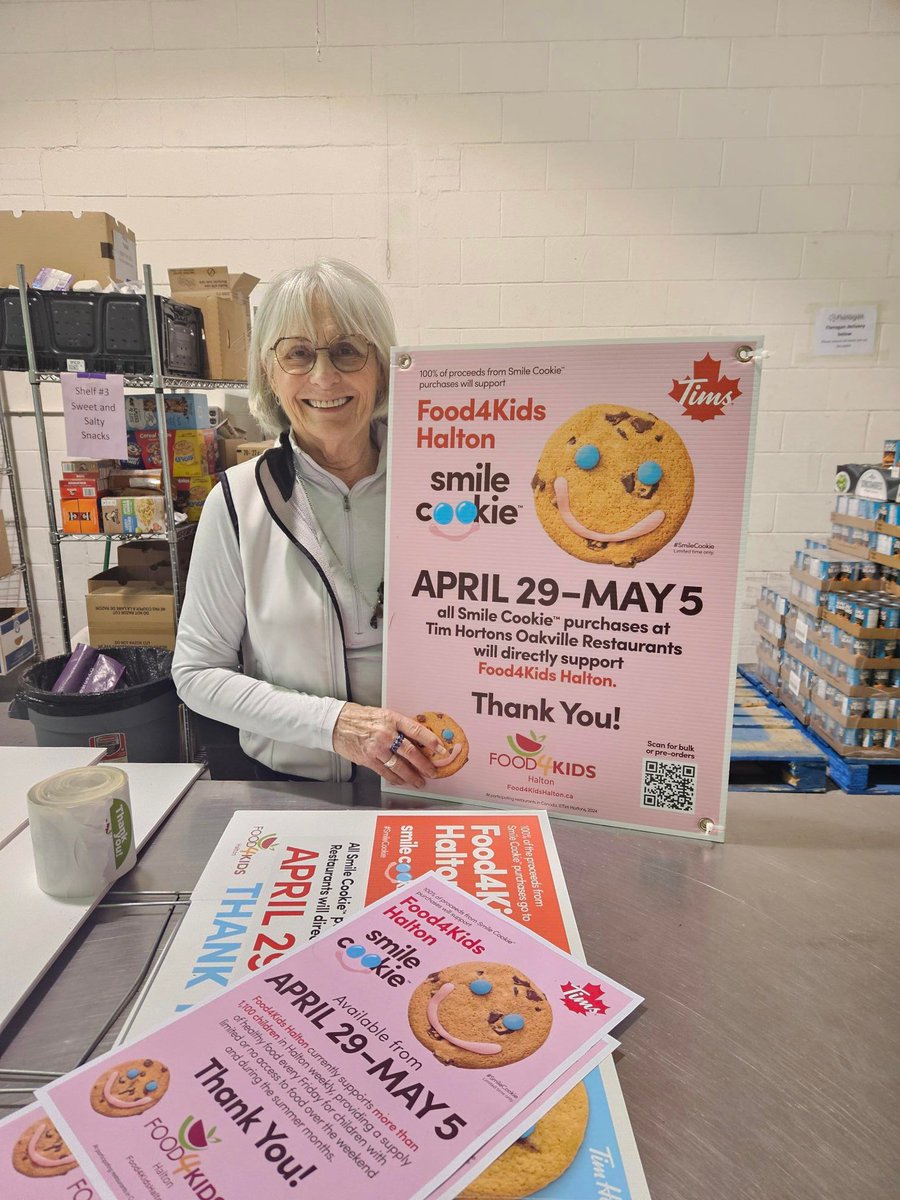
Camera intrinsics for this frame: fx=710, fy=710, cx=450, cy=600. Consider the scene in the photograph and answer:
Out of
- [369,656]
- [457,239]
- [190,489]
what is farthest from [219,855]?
[457,239]

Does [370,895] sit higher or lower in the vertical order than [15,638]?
higher

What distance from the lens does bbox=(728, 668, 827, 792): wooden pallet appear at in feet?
7.02

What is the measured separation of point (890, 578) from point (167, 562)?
8.46ft

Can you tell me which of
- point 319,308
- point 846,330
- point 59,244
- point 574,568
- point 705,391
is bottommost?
point 574,568

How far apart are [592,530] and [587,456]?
10 centimetres

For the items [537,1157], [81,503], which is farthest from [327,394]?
[81,503]

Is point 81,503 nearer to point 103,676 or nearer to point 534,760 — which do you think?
point 103,676

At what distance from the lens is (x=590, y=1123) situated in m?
0.57

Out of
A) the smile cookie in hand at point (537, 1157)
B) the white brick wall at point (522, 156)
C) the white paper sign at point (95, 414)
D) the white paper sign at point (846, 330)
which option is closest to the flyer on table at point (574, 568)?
the smile cookie in hand at point (537, 1157)

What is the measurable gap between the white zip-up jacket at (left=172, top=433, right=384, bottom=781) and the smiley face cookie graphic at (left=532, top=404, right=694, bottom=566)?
0.47 m

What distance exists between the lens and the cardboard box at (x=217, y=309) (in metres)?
2.81

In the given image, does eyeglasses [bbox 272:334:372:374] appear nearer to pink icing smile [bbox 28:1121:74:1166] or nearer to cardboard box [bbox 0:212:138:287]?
pink icing smile [bbox 28:1121:74:1166]

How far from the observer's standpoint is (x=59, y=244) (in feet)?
8.43

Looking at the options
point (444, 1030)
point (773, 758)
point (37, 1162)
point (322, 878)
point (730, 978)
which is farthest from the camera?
point (773, 758)
